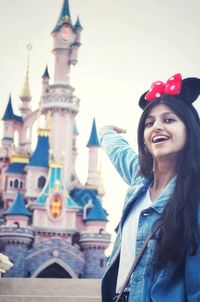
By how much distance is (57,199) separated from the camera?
22891mm

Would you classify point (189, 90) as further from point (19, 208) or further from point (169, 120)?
point (19, 208)

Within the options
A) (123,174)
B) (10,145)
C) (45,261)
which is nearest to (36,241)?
(45,261)

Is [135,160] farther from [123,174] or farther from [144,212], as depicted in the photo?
[144,212]

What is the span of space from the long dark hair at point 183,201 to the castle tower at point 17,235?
20038 millimetres

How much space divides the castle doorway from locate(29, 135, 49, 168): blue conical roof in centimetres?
436

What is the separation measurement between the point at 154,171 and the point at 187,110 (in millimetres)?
201

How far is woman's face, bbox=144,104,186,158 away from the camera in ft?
4.99

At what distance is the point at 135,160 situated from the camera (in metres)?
1.81

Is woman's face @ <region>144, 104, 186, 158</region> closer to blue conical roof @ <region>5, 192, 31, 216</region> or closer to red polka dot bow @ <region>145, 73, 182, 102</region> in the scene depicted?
red polka dot bow @ <region>145, 73, 182, 102</region>

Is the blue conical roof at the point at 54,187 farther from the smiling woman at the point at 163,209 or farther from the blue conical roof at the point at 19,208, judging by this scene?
the smiling woman at the point at 163,209

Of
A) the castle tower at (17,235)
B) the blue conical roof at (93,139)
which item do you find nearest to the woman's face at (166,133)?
the castle tower at (17,235)

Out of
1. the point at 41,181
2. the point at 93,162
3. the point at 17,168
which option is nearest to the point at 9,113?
the point at 17,168

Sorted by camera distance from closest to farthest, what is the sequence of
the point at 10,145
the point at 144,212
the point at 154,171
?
the point at 144,212 → the point at 154,171 → the point at 10,145

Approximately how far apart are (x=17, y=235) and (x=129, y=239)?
20.5 m
